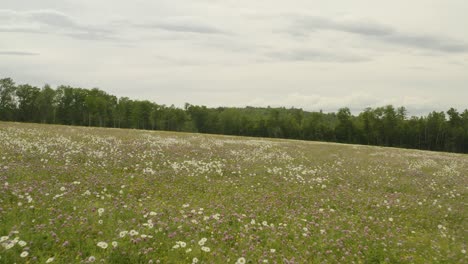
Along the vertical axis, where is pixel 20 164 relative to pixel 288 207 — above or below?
above

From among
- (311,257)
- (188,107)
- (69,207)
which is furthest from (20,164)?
(188,107)

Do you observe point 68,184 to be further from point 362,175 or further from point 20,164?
point 362,175

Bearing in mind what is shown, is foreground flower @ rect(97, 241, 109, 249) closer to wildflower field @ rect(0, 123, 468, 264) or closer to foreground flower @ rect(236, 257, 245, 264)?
wildflower field @ rect(0, 123, 468, 264)

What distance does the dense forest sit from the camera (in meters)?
95.1

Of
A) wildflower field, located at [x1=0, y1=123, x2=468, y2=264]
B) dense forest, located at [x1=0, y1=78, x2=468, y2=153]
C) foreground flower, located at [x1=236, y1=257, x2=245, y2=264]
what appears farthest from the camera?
dense forest, located at [x1=0, y1=78, x2=468, y2=153]

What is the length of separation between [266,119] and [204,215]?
11416 centimetres

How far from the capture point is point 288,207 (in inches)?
425

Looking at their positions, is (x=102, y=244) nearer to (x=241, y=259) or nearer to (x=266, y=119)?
(x=241, y=259)

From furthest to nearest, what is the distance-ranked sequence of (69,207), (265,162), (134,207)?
(265,162), (134,207), (69,207)

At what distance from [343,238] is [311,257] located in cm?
147

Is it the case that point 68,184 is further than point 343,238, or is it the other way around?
point 68,184

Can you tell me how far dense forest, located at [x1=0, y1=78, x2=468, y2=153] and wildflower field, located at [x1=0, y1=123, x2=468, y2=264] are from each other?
289ft

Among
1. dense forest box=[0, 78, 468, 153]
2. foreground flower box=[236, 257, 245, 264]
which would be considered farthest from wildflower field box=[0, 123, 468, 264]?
dense forest box=[0, 78, 468, 153]

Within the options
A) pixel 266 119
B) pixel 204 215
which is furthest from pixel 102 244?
pixel 266 119
